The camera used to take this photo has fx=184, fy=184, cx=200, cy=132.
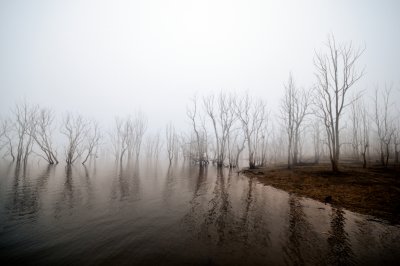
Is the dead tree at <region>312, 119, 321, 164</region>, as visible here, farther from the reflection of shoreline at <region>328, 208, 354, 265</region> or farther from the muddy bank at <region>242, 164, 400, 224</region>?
the reflection of shoreline at <region>328, 208, 354, 265</region>

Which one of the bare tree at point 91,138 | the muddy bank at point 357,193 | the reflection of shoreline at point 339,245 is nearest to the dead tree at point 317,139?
the muddy bank at point 357,193

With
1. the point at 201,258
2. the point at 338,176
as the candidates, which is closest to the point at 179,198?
the point at 201,258

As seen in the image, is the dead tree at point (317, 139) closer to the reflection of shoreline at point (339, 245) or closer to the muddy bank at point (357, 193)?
the muddy bank at point (357, 193)

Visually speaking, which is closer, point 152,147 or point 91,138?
point 91,138

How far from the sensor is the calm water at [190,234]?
5.12 meters

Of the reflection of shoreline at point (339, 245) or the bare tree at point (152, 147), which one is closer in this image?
the reflection of shoreline at point (339, 245)

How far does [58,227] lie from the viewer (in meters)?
7.22

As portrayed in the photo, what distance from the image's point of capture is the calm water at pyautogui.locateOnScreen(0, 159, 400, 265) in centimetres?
512

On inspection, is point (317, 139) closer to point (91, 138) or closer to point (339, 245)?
point (339, 245)

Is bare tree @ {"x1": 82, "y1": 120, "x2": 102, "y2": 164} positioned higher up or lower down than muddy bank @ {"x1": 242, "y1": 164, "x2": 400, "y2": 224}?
higher up

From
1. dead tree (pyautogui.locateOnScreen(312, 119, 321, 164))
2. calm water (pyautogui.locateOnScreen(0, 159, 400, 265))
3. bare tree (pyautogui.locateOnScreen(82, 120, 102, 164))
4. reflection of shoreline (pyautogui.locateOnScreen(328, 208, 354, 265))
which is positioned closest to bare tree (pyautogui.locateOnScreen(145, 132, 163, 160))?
bare tree (pyautogui.locateOnScreen(82, 120, 102, 164))

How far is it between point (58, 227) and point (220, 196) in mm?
9001

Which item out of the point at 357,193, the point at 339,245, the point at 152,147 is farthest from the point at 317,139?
the point at 152,147

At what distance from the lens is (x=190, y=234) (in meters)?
6.72
